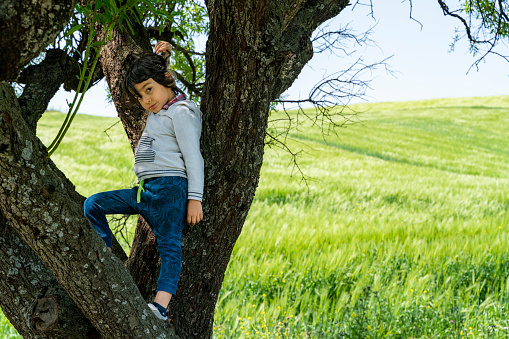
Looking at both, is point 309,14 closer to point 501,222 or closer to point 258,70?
point 258,70

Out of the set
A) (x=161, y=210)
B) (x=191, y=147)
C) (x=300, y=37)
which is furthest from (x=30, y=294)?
(x=300, y=37)

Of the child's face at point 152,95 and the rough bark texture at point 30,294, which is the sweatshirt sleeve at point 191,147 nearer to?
the child's face at point 152,95

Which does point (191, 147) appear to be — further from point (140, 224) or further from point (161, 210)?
point (140, 224)

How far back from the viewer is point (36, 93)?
2461mm

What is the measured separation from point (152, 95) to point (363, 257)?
4143mm

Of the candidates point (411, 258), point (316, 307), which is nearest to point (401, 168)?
point (411, 258)

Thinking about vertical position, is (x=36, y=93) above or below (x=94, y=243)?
above

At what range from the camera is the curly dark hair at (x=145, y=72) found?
2.65 meters

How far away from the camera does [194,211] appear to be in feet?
8.13

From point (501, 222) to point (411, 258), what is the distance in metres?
2.98

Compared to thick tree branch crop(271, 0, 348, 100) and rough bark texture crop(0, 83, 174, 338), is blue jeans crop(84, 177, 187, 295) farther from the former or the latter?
thick tree branch crop(271, 0, 348, 100)

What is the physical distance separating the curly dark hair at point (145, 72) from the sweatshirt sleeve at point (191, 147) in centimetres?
34

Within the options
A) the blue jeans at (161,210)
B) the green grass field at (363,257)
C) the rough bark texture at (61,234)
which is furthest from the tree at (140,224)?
the green grass field at (363,257)

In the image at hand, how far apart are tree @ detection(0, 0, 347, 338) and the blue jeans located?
0.13 m
